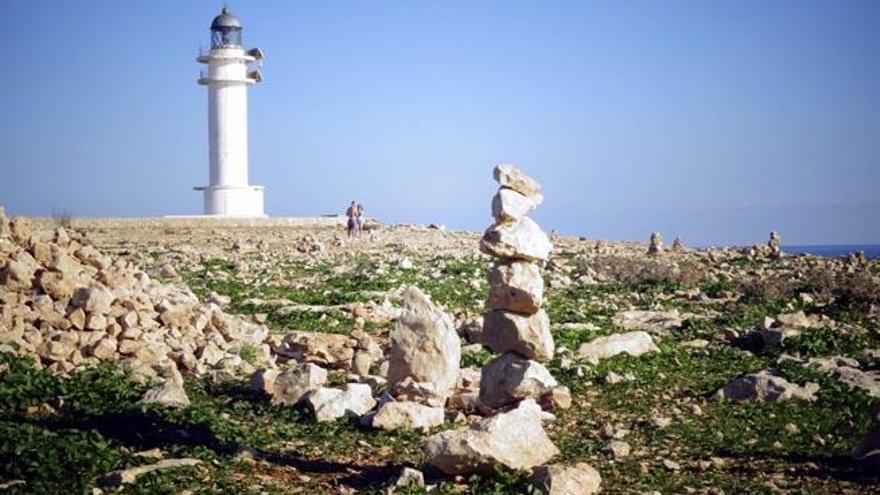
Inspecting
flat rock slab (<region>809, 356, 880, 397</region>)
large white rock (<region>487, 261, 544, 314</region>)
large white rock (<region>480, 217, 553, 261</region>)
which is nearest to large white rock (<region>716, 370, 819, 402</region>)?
flat rock slab (<region>809, 356, 880, 397</region>)

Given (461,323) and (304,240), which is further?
(304,240)

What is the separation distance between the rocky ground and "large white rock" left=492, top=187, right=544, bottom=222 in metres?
1.67

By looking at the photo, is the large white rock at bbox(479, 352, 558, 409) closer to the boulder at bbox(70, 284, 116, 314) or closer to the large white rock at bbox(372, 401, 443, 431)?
the large white rock at bbox(372, 401, 443, 431)

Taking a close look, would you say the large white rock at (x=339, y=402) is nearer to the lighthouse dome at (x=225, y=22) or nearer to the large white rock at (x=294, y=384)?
the large white rock at (x=294, y=384)

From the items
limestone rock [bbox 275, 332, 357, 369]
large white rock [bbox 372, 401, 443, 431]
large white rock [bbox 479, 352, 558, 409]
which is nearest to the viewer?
large white rock [bbox 372, 401, 443, 431]

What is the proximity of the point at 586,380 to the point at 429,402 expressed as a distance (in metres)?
2.91

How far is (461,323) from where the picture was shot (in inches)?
679

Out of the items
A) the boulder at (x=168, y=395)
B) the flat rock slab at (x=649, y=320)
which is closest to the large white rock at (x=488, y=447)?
the boulder at (x=168, y=395)

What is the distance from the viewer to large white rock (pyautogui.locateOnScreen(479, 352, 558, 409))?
461 inches

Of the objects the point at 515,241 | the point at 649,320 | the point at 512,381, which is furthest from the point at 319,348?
the point at 649,320

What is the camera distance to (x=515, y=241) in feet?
36.5

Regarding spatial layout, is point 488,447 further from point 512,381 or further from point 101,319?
point 101,319

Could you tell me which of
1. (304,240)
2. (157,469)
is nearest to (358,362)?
(157,469)

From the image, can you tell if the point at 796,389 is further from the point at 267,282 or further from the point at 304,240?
the point at 304,240
